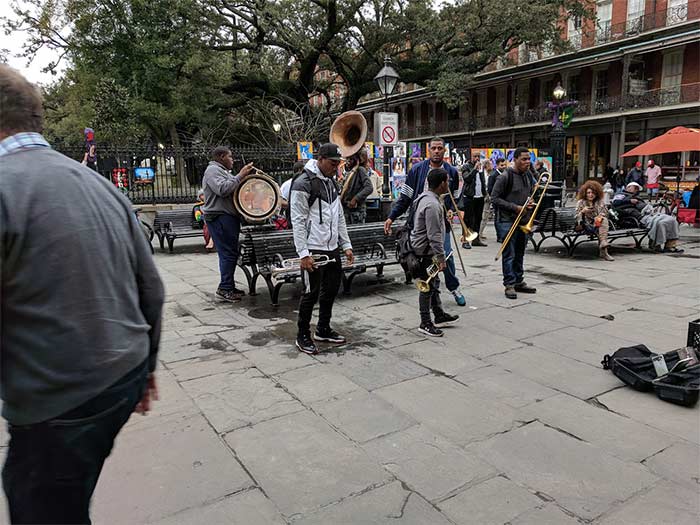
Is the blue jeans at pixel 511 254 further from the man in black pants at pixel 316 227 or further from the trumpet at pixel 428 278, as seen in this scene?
the man in black pants at pixel 316 227

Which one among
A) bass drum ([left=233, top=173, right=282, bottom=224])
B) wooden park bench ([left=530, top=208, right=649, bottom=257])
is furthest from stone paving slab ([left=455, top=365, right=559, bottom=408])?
wooden park bench ([left=530, top=208, right=649, bottom=257])

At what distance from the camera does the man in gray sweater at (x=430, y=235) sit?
487cm

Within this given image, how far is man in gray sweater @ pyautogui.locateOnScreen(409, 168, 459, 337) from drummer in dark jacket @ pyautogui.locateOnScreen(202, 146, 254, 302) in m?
2.42

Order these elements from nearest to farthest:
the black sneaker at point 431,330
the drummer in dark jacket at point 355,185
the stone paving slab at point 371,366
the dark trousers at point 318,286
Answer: the stone paving slab at point 371,366
the dark trousers at point 318,286
the black sneaker at point 431,330
the drummer in dark jacket at point 355,185

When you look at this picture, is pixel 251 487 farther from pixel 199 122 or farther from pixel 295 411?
pixel 199 122

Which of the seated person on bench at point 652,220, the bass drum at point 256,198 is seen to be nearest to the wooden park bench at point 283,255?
the bass drum at point 256,198

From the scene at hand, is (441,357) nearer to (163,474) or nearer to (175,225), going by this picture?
(163,474)

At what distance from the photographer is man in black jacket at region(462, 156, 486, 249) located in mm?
10664

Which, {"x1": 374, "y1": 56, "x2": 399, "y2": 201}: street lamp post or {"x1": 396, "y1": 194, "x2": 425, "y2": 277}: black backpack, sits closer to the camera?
{"x1": 396, "y1": 194, "x2": 425, "y2": 277}: black backpack

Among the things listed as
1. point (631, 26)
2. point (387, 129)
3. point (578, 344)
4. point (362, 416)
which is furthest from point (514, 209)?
point (631, 26)

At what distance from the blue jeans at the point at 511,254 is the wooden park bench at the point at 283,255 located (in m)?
1.47

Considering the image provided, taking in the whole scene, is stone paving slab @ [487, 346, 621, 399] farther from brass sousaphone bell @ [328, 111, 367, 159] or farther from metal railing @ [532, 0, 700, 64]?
metal railing @ [532, 0, 700, 64]

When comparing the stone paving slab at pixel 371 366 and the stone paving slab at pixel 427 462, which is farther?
the stone paving slab at pixel 371 366

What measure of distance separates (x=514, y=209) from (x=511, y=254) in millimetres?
583
